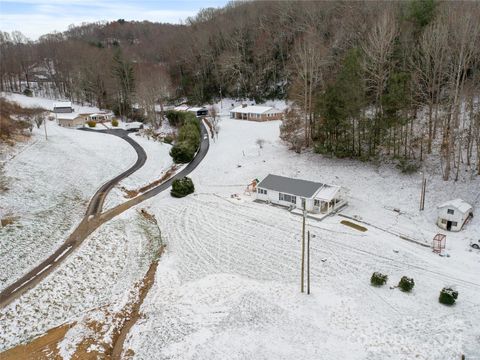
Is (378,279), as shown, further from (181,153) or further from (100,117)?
(100,117)

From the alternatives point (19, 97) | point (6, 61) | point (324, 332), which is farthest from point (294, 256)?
point (6, 61)

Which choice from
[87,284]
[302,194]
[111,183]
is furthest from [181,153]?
[87,284]

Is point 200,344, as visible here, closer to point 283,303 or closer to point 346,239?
point 283,303

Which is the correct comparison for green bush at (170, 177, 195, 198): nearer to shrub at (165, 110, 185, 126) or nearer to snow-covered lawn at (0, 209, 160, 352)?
snow-covered lawn at (0, 209, 160, 352)

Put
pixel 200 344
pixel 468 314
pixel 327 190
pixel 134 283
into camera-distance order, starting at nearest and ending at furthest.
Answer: pixel 200 344 < pixel 468 314 < pixel 134 283 < pixel 327 190

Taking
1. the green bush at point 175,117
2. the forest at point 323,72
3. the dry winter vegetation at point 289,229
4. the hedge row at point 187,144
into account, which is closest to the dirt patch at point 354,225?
the dry winter vegetation at point 289,229

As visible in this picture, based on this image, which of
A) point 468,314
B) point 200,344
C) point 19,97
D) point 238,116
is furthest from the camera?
point 19,97
